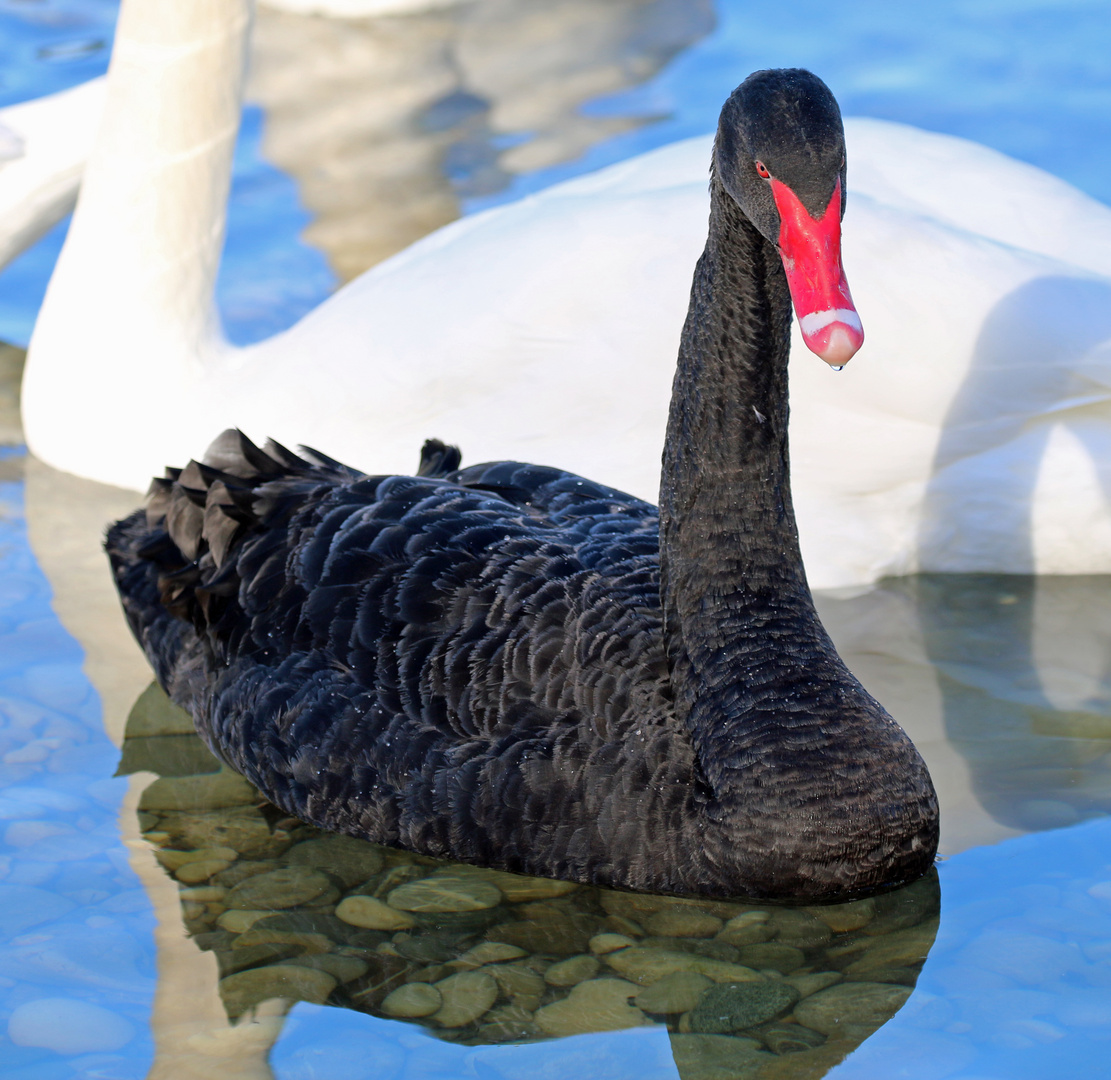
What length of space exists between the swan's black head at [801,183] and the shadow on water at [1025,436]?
1.68 metres

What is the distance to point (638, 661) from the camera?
3.73 m

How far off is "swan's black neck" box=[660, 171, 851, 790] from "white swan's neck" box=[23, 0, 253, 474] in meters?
2.41

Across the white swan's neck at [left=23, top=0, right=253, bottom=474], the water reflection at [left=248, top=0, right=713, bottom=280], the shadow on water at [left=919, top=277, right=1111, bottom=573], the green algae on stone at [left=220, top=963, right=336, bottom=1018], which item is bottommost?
the green algae on stone at [left=220, top=963, right=336, bottom=1018]

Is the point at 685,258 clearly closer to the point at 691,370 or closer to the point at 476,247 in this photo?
the point at 476,247

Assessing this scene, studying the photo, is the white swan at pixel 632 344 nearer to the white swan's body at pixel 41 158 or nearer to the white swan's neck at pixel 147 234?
the white swan's neck at pixel 147 234

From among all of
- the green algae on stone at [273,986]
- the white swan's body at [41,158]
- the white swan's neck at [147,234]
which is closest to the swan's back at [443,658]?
the green algae on stone at [273,986]

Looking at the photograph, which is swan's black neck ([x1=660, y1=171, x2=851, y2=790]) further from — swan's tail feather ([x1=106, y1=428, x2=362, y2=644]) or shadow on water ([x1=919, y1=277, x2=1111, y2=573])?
shadow on water ([x1=919, y1=277, x2=1111, y2=573])

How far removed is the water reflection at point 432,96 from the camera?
7.83 metres

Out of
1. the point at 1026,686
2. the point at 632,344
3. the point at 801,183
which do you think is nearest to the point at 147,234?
the point at 632,344

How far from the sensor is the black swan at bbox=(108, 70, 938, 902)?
3441 mm

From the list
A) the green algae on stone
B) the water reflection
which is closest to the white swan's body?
the water reflection

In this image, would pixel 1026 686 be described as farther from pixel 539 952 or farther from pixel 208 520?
pixel 208 520

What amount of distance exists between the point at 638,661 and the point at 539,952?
24.1 inches

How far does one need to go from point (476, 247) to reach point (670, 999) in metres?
2.42
